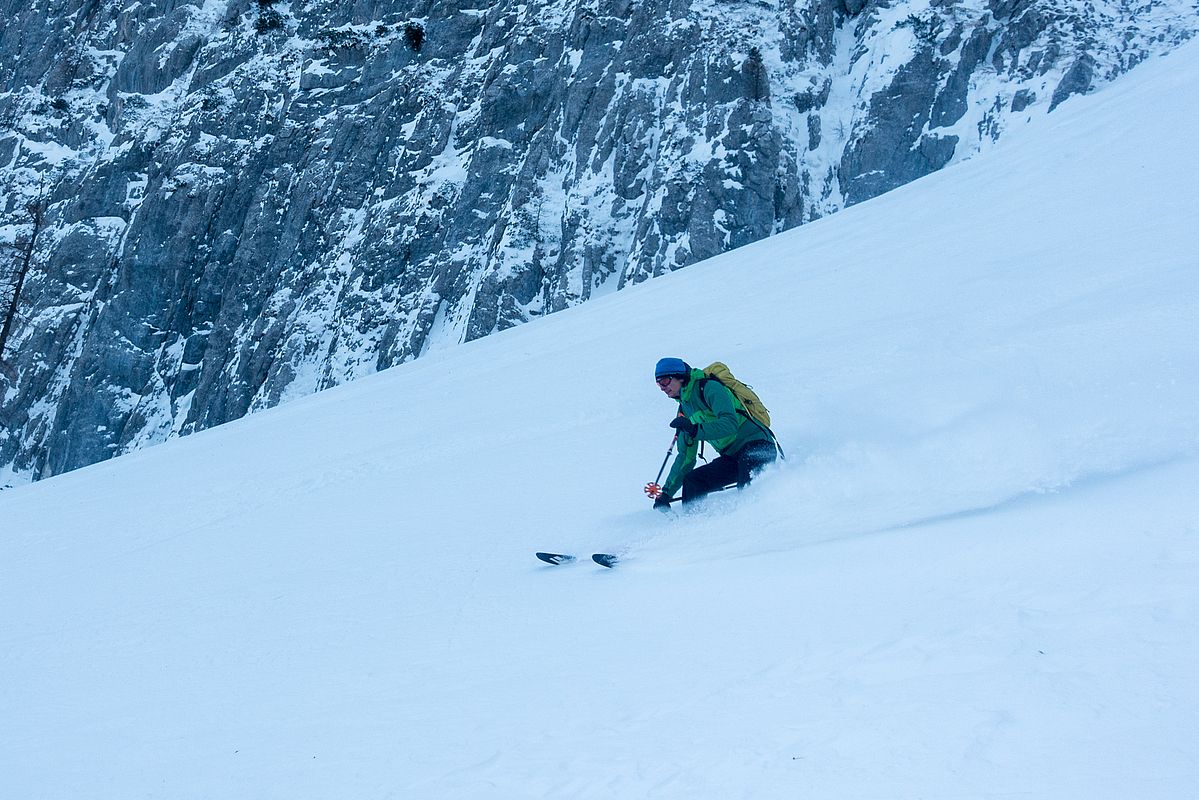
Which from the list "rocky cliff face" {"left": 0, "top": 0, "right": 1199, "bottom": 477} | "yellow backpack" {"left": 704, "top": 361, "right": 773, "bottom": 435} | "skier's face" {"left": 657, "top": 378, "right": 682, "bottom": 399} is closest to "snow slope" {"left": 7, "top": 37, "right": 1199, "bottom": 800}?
"yellow backpack" {"left": 704, "top": 361, "right": 773, "bottom": 435}

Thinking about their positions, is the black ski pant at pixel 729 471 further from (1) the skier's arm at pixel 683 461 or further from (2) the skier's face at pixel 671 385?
(2) the skier's face at pixel 671 385

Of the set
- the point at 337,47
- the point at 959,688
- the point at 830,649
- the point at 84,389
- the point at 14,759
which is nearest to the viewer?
the point at 959,688

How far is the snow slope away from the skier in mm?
Answer: 192

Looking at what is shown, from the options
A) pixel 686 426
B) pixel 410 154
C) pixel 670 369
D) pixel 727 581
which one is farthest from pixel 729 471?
pixel 410 154

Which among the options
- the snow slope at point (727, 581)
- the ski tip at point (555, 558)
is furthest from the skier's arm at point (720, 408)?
the ski tip at point (555, 558)

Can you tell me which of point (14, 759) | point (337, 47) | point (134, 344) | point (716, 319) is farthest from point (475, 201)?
point (14, 759)

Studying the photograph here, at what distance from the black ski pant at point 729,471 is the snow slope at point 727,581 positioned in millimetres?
166

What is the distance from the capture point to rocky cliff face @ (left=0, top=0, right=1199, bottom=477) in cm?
2534

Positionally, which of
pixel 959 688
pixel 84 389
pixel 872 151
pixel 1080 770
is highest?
pixel 1080 770

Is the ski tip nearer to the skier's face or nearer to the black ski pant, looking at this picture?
the black ski pant

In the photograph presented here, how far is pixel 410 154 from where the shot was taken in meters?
34.6

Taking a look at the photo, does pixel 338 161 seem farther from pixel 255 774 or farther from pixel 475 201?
pixel 255 774

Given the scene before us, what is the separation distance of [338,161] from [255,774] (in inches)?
1425

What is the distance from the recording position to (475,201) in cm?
3198
